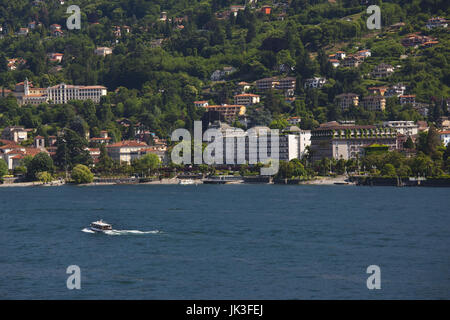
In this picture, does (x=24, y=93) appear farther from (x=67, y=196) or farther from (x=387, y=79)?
(x=67, y=196)

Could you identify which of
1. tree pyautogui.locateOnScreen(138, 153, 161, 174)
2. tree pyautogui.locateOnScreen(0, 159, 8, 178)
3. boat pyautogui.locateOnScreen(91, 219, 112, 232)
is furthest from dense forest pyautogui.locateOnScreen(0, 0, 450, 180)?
boat pyautogui.locateOnScreen(91, 219, 112, 232)

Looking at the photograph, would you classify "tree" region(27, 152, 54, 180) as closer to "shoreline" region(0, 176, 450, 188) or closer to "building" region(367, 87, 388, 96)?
"shoreline" region(0, 176, 450, 188)

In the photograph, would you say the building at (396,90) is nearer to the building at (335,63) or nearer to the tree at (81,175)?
the building at (335,63)

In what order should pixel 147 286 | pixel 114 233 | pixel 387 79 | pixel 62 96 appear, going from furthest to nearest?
pixel 62 96 < pixel 387 79 < pixel 114 233 < pixel 147 286

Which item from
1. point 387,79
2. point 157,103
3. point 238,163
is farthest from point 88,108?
point 387,79

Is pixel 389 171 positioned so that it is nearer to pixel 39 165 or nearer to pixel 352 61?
pixel 39 165
